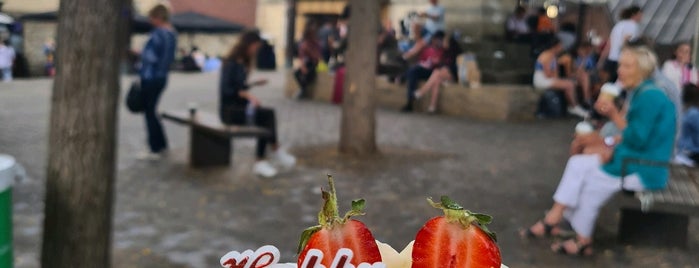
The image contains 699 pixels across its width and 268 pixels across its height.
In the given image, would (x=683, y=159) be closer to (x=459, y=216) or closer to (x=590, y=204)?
(x=590, y=204)

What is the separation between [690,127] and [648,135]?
2674mm

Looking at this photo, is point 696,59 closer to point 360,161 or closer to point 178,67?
point 360,161

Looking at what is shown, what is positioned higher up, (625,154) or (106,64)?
(106,64)

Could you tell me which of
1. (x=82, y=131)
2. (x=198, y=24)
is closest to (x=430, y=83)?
(x=82, y=131)

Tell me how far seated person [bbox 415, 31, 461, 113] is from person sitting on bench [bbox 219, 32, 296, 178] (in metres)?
6.51

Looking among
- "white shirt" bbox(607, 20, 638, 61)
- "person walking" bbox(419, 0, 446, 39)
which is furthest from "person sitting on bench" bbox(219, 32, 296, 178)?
"person walking" bbox(419, 0, 446, 39)

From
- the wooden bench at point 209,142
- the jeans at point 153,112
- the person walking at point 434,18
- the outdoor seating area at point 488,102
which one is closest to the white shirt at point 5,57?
the outdoor seating area at point 488,102

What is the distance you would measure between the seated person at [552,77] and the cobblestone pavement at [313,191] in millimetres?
1650

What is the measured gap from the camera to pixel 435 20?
51.6 ft

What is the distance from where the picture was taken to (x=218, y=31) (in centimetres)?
2834

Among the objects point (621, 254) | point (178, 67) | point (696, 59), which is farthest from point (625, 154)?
point (178, 67)

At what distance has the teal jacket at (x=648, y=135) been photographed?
510 centimetres

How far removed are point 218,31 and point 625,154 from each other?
24220 millimetres

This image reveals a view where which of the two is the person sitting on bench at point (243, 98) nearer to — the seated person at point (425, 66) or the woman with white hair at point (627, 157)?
the woman with white hair at point (627, 157)
